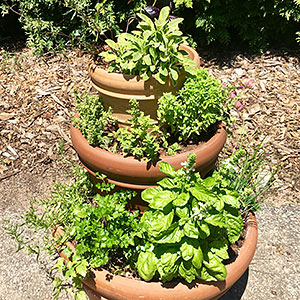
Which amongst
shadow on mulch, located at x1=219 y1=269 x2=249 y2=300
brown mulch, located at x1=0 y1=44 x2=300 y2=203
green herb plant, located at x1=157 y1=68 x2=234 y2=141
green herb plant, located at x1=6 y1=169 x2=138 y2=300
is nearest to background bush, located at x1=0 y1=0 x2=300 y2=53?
brown mulch, located at x1=0 y1=44 x2=300 y2=203

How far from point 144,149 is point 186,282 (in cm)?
79

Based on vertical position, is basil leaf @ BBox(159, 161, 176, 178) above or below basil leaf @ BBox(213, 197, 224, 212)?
above

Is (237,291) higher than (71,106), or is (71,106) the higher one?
(71,106)

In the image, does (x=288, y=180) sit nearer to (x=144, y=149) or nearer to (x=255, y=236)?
(x=255, y=236)

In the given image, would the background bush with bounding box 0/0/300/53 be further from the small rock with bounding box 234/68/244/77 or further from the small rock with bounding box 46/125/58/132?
the small rock with bounding box 46/125/58/132

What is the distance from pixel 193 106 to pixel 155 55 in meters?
0.40

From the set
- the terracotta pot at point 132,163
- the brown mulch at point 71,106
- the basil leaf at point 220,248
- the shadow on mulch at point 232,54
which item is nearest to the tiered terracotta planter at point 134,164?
the terracotta pot at point 132,163

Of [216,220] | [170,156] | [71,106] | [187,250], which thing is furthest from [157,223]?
[71,106]

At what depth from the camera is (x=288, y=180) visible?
333 centimetres

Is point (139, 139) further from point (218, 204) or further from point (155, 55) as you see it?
point (218, 204)

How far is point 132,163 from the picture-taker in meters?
2.02

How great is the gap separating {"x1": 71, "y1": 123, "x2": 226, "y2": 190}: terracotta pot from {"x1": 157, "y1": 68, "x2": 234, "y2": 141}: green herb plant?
0.45 feet

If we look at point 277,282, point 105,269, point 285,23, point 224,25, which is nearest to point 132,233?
point 105,269

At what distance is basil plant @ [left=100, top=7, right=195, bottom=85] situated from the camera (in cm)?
210
